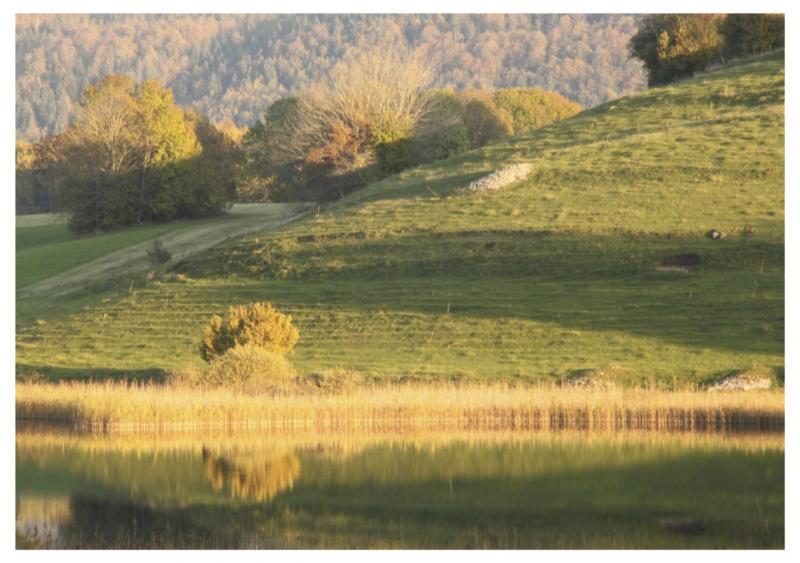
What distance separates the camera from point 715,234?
192 ft

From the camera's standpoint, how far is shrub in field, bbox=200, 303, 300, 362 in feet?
146

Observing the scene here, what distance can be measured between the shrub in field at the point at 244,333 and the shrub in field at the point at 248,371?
2.61 meters

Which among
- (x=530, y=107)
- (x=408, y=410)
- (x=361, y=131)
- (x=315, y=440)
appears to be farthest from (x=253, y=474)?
(x=530, y=107)

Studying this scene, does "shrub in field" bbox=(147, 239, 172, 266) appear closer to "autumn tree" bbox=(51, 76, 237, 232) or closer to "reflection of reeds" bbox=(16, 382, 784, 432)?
"autumn tree" bbox=(51, 76, 237, 232)

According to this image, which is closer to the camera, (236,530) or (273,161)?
(236,530)

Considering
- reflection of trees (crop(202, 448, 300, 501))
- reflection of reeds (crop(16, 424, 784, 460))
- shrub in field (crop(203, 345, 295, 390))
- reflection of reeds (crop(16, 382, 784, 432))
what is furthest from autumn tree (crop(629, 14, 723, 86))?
reflection of trees (crop(202, 448, 300, 501))

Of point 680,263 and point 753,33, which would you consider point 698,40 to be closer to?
point 753,33

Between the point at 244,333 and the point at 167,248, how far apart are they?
39.5 metres

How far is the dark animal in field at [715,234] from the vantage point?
58.4 metres

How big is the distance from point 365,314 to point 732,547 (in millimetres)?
32179

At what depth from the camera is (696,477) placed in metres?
29.9
